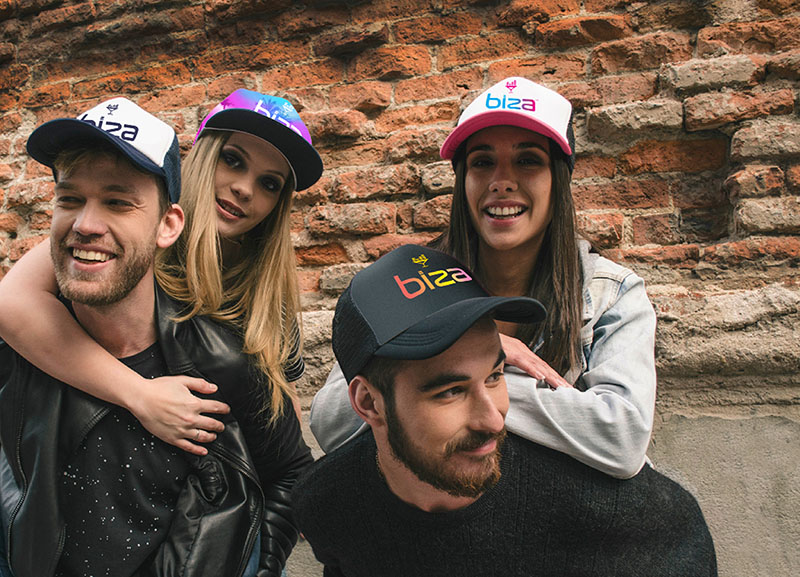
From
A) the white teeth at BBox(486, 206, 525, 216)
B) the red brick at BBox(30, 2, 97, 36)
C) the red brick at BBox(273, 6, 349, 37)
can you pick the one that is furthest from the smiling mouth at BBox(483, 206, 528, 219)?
the red brick at BBox(30, 2, 97, 36)

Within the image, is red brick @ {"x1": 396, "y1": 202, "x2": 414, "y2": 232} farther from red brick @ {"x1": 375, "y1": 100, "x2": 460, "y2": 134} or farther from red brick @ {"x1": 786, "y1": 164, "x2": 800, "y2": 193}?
red brick @ {"x1": 786, "y1": 164, "x2": 800, "y2": 193}

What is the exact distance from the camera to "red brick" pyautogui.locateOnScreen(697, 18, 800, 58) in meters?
2.08

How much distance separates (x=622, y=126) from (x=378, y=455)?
4.90 ft

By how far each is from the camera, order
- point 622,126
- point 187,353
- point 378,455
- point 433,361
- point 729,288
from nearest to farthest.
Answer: point 433,361 → point 378,455 → point 187,353 → point 729,288 → point 622,126

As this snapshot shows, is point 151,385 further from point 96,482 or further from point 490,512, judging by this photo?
point 490,512

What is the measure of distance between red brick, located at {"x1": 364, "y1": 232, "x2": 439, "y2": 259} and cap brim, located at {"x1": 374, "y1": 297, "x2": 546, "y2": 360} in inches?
44.8

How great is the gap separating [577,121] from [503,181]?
32.6 inches

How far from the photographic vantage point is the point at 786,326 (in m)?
1.89

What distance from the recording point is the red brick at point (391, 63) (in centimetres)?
243

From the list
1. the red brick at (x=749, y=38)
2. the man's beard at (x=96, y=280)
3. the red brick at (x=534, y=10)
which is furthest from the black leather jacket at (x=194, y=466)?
the red brick at (x=749, y=38)

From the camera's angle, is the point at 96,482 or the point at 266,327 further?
the point at 266,327

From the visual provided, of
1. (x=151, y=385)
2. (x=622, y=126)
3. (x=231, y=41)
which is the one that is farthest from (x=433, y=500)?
(x=231, y=41)

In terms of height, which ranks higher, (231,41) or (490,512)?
(231,41)

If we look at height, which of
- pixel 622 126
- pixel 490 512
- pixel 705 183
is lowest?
pixel 490 512
